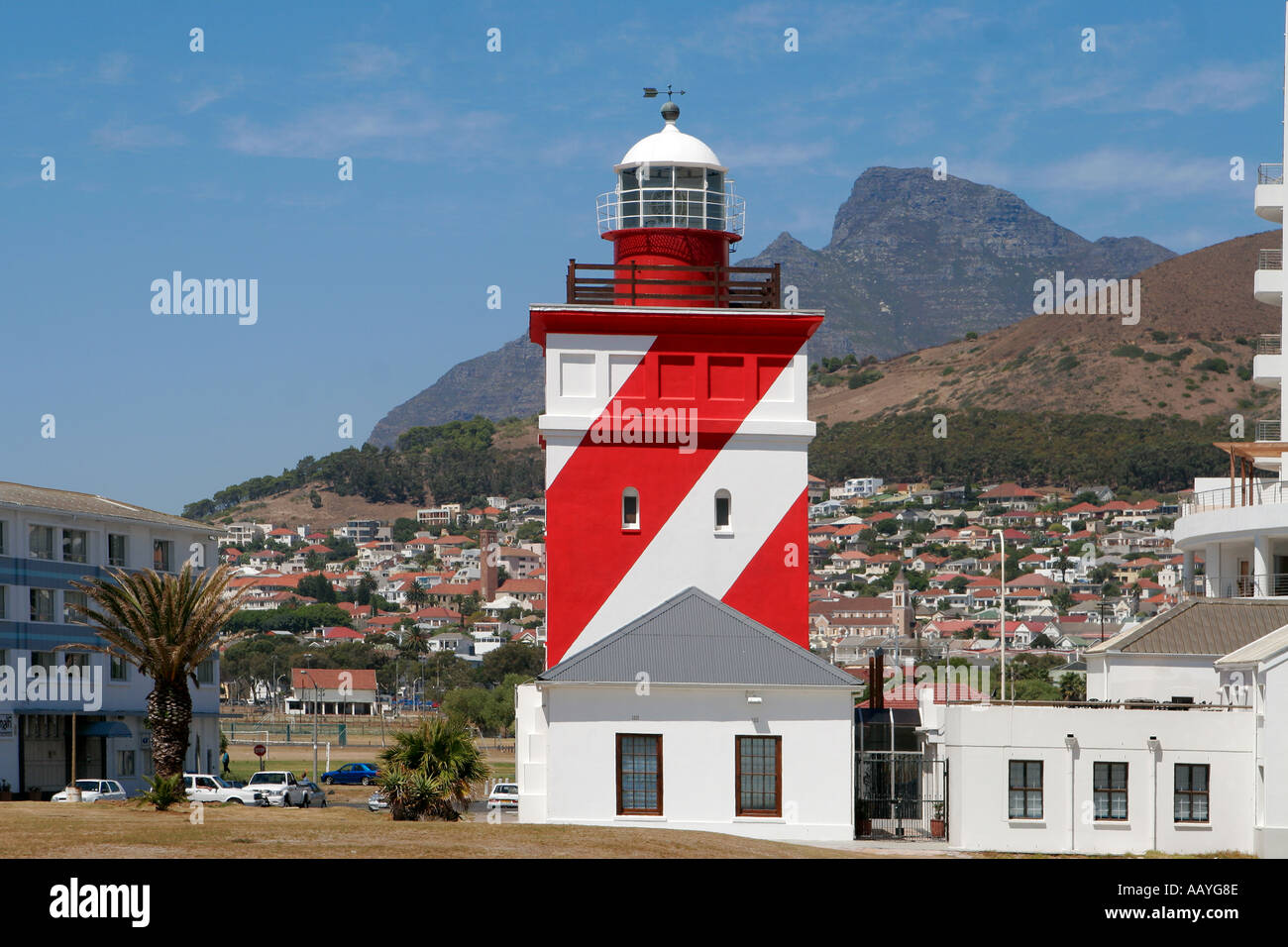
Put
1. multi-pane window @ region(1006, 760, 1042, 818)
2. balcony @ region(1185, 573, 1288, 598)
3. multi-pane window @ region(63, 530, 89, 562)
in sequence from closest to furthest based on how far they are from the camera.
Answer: multi-pane window @ region(1006, 760, 1042, 818) < balcony @ region(1185, 573, 1288, 598) < multi-pane window @ region(63, 530, 89, 562)

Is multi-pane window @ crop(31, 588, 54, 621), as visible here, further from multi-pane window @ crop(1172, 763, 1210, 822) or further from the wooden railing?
multi-pane window @ crop(1172, 763, 1210, 822)

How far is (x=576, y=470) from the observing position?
4209 cm

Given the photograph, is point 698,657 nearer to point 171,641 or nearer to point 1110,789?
point 1110,789

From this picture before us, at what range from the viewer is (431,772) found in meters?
39.3

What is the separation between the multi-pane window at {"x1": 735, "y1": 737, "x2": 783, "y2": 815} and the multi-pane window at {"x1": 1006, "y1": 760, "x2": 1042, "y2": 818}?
15.6ft

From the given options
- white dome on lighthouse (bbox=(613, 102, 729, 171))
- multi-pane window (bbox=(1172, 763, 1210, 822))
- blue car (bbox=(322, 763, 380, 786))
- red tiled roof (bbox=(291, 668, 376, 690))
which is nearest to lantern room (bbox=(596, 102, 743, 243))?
white dome on lighthouse (bbox=(613, 102, 729, 171))

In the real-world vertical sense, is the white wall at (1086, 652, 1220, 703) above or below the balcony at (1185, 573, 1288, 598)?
below

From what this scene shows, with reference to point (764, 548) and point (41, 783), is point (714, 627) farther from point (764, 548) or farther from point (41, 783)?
point (41, 783)

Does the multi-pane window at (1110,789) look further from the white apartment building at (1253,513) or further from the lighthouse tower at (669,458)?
the white apartment building at (1253,513)

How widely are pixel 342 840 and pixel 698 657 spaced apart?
10.1m

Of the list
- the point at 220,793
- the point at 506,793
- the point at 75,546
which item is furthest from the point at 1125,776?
the point at 75,546

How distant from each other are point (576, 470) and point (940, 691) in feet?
85.5

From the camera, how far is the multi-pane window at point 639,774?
36.2 metres

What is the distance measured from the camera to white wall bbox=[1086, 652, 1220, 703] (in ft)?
152
